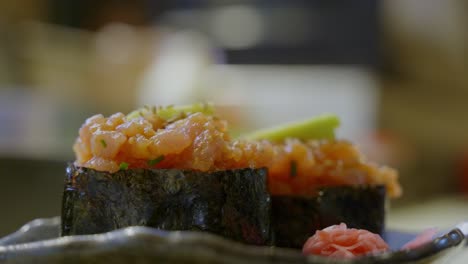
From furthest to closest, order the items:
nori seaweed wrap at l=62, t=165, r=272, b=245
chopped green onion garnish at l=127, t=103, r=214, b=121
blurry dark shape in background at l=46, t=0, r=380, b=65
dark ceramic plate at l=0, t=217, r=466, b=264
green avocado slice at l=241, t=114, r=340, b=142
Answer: blurry dark shape in background at l=46, t=0, r=380, b=65
green avocado slice at l=241, t=114, r=340, b=142
chopped green onion garnish at l=127, t=103, r=214, b=121
nori seaweed wrap at l=62, t=165, r=272, b=245
dark ceramic plate at l=0, t=217, r=466, b=264

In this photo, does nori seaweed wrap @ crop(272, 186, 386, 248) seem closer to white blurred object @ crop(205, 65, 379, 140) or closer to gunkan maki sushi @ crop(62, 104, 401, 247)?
gunkan maki sushi @ crop(62, 104, 401, 247)

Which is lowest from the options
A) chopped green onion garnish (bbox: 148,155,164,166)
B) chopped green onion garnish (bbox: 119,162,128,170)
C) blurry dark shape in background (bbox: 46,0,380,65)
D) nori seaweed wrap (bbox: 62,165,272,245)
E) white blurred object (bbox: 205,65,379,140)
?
nori seaweed wrap (bbox: 62,165,272,245)

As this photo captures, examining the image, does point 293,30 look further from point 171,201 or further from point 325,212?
point 171,201

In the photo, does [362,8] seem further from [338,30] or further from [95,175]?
[95,175]

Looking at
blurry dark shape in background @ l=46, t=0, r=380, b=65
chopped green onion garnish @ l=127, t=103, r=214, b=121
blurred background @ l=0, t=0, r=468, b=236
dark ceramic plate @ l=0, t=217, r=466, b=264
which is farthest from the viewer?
blurry dark shape in background @ l=46, t=0, r=380, b=65

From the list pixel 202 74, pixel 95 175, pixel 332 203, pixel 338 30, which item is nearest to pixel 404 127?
pixel 338 30

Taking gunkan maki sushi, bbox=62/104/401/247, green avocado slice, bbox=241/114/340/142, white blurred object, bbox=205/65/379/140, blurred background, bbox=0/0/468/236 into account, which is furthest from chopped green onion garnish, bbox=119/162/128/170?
white blurred object, bbox=205/65/379/140

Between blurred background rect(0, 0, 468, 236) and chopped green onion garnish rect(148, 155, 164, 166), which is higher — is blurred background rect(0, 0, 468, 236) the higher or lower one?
the higher one
